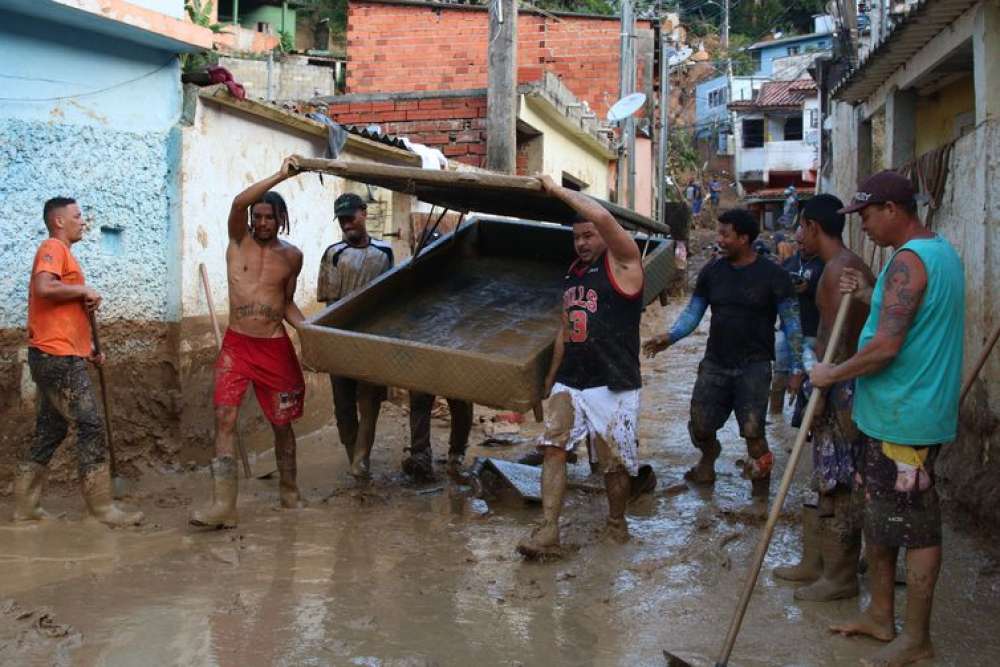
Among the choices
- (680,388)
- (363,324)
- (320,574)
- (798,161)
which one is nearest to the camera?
(320,574)

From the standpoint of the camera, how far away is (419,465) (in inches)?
268

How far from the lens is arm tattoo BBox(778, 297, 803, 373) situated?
589 cm

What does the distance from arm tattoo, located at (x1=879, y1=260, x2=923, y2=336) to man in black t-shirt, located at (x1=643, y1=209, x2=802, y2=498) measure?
7.18 ft

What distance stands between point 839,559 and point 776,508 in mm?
917

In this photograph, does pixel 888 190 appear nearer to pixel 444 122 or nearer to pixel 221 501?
pixel 221 501

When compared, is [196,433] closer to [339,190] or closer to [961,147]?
[339,190]

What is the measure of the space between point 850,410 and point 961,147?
355cm

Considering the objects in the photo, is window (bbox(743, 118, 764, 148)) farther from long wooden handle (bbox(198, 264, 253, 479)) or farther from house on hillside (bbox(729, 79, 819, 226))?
long wooden handle (bbox(198, 264, 253, 479))

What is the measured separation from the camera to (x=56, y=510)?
580cm

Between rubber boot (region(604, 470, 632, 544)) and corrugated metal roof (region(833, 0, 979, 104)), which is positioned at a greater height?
corrugated metal roof (region(833, 0, 979, 104))

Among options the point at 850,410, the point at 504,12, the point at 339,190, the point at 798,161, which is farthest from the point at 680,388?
the point at 798,161

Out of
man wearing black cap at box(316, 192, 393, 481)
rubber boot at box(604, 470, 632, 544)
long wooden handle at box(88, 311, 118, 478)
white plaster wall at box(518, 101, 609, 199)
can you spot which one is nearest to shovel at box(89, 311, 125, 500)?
long wooden handle at box(88, 311, 118, 478)

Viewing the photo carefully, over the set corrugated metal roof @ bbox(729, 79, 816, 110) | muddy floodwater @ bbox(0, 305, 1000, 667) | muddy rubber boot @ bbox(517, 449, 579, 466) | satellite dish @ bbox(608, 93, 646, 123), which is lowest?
muddy floodwater @ bbox(0, 305, 1000, 667)

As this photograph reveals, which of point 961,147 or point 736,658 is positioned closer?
point 736,658
